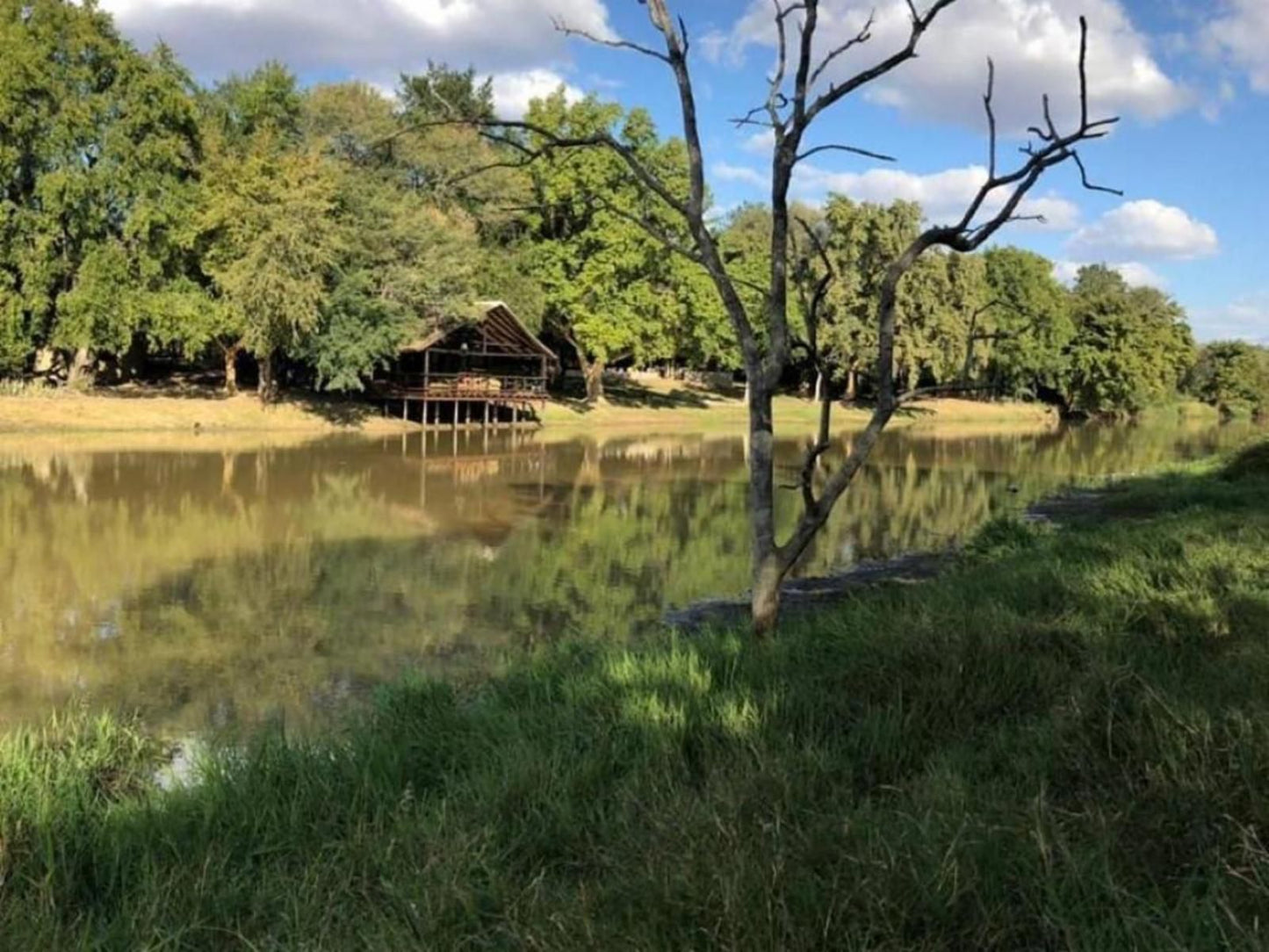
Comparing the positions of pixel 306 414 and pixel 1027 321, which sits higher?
pixel 1027 321

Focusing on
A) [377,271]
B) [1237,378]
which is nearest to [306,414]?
[377,271]

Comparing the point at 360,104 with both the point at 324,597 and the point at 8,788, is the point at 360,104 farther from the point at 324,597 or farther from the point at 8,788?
the point at 8,788

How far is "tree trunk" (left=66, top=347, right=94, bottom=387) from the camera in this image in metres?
33.3

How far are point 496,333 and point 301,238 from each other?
9.60 metres

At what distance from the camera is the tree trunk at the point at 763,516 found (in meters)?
6.41

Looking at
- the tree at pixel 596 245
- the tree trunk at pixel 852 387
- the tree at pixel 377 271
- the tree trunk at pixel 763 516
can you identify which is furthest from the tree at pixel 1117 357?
the tree trunk at pixel 763 516

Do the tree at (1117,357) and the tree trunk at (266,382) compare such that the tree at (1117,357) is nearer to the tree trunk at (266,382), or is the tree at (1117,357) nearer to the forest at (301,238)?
the forest at (301,238)

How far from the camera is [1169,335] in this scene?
6906 cm

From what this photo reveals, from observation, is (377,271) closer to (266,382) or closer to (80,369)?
(266,382)

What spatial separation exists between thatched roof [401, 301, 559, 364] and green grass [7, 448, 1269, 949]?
105 feet

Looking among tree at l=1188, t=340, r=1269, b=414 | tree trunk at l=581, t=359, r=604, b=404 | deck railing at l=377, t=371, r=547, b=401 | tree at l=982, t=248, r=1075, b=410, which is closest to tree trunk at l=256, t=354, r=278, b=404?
deck railing at l=377, t=371, r=547, b=401

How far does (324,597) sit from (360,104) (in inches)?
1403

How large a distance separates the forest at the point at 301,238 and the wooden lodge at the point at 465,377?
169 cm

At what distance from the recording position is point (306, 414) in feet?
117
